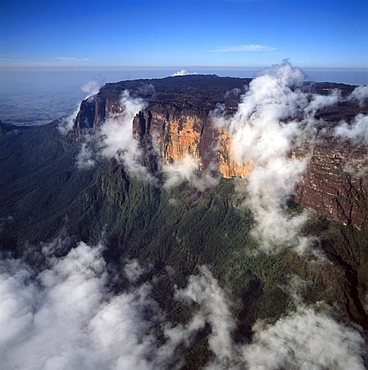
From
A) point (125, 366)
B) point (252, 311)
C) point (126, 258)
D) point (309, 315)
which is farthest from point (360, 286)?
point (126, 258)

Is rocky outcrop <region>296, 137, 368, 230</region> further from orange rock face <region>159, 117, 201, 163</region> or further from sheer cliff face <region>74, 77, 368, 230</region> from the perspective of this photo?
orange rock face <region>159, 117, 201, 163</region>

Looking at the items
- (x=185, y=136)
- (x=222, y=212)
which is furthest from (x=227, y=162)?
(x=185, y=136)

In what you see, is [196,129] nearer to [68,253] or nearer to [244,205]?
[244,205]

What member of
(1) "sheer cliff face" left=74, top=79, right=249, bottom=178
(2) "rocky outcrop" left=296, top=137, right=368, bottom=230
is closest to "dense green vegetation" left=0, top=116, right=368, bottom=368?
(2) "rocky outcrop" left=296, top=137, right=368, bottom=230

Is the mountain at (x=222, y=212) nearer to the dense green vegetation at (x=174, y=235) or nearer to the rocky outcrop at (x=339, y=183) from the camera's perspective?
the rocky outcrop at (x=339, y=183)

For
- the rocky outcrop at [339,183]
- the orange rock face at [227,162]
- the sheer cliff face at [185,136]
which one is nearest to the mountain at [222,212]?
the rocky outcrop at [339,183]

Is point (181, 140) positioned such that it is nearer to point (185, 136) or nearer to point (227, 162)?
point (185, 136)
